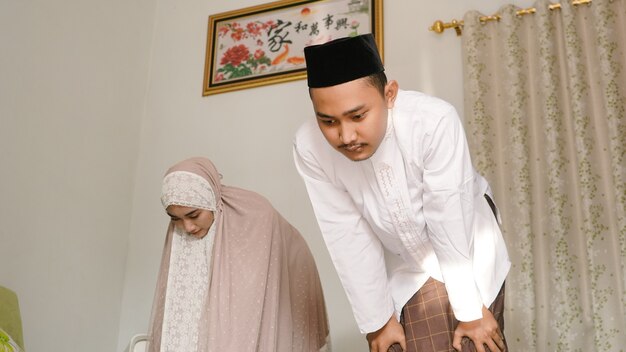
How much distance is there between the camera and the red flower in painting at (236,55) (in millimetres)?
3436

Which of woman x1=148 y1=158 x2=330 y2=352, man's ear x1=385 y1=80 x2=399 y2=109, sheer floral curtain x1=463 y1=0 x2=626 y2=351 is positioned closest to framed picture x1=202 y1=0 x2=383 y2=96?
sheer floral curtain x1=463 y1=0 x2=626 y2=351

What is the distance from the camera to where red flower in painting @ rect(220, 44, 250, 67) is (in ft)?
11.3

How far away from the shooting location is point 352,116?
4.17 feet

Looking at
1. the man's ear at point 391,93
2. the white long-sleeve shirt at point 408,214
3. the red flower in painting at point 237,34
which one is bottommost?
the white long-sleeve shirt at point 408,214

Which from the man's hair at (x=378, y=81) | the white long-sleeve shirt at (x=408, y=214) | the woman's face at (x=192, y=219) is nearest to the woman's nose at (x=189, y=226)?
the woman's face at (x=192, y=219)

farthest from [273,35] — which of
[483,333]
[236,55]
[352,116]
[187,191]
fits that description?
[483,333]

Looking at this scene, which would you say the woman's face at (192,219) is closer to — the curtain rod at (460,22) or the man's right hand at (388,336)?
the man's right hand at (388,336)

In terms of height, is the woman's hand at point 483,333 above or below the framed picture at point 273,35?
below

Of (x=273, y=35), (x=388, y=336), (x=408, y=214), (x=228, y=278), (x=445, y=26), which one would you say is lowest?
(x=388, y=336)

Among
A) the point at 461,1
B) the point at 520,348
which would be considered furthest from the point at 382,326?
the point at 461,1

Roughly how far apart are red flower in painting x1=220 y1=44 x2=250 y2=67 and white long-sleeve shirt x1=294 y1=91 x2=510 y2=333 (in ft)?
6.52

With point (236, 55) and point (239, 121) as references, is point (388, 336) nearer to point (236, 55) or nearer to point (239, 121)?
point (239, 121)

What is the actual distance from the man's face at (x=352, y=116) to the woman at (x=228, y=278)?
953 millimetres

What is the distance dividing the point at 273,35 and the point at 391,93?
2119 millimetres
